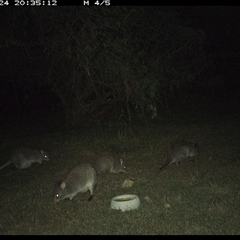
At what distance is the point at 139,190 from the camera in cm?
846

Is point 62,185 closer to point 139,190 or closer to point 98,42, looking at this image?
point 139,190

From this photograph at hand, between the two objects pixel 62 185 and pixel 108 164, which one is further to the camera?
pixel 108 164

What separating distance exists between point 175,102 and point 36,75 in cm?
1077

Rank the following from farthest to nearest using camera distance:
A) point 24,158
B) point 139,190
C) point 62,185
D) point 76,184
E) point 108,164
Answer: point 24,158
point 108,164
point 139,190
point 76,184
point 62,185

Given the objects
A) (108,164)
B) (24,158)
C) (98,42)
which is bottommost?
(24,158)

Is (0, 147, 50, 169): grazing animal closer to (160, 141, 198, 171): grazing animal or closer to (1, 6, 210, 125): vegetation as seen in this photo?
(1, 6, 210, 125): vegetation

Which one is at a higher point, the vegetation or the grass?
the vegetation

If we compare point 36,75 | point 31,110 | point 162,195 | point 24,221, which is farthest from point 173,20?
point 31,110

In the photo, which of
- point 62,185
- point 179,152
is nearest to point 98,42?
point 62,185

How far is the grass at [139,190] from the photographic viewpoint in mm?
6469

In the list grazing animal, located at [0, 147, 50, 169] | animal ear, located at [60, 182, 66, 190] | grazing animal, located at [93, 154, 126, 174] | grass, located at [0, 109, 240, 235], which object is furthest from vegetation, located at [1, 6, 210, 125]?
animal ear, located at [60, 182, 66, 190]

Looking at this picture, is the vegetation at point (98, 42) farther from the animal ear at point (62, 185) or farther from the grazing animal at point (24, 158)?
the animal ear at point (62, 185)

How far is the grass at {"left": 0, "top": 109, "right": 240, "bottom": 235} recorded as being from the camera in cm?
647

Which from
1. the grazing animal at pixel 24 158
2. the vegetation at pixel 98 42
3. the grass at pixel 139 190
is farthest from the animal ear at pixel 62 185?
the grazing animal at pixel 24 158
